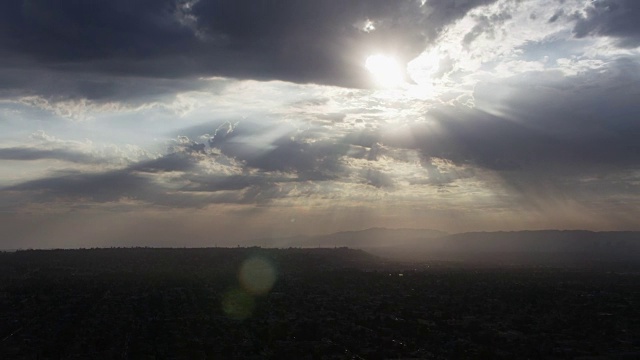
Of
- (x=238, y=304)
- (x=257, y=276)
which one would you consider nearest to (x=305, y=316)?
(x=238, y=304)

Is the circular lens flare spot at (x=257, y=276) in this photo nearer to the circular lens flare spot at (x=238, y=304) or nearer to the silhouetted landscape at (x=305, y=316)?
the silhouetted landscape at (x=305, y=316)

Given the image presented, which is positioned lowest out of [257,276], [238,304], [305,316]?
[305,316]

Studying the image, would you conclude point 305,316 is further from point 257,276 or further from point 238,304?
point 257,276

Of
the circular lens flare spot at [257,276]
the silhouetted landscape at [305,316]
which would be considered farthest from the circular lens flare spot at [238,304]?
the circular lens flare spot at [257,276]

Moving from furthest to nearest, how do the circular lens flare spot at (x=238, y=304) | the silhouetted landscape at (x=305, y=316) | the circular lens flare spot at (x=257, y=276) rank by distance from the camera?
the circular lens flare spot at (x=257, y=276) < the circular lens flare spot at (x=238, y=304) < the silhouetted landscape at (x=305, y=316)

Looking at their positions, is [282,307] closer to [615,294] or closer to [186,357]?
[186,357]

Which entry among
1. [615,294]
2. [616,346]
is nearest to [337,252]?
[615,294]
